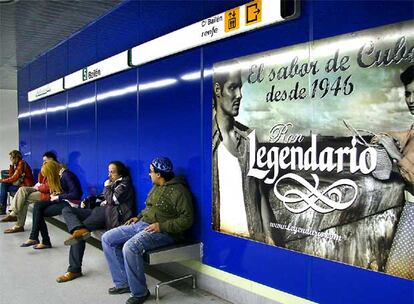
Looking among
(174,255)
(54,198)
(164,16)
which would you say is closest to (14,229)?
(54,198)

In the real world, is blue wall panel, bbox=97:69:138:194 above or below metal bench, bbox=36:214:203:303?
above

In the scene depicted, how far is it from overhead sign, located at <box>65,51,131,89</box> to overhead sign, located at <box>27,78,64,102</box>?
0.36m

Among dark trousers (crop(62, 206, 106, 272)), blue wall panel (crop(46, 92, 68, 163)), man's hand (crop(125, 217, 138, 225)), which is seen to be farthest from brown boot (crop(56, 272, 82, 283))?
blue wall panel (crop(46, 92, 68, 163))

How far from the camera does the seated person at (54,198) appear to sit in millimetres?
4902

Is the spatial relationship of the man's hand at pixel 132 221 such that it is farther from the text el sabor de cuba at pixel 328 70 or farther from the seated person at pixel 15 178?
the seated person at pixel 15 178

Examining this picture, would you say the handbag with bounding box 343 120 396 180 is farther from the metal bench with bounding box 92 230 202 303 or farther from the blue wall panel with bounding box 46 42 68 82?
the blue wall panel with bounding box 46 42 68 82

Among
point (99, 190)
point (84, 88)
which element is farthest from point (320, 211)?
point (84, 88)

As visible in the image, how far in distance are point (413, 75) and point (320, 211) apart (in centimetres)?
97

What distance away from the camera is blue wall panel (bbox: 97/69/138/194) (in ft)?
14.5

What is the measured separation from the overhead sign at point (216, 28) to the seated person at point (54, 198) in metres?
2.24

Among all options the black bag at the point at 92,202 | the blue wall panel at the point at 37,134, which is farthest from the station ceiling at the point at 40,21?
the black bag at the point at 92,202

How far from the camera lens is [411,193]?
2.05m

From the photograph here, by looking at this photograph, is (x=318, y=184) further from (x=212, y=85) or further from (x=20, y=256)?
(x=20, y=256)

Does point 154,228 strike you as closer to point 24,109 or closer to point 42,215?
point 42,215
